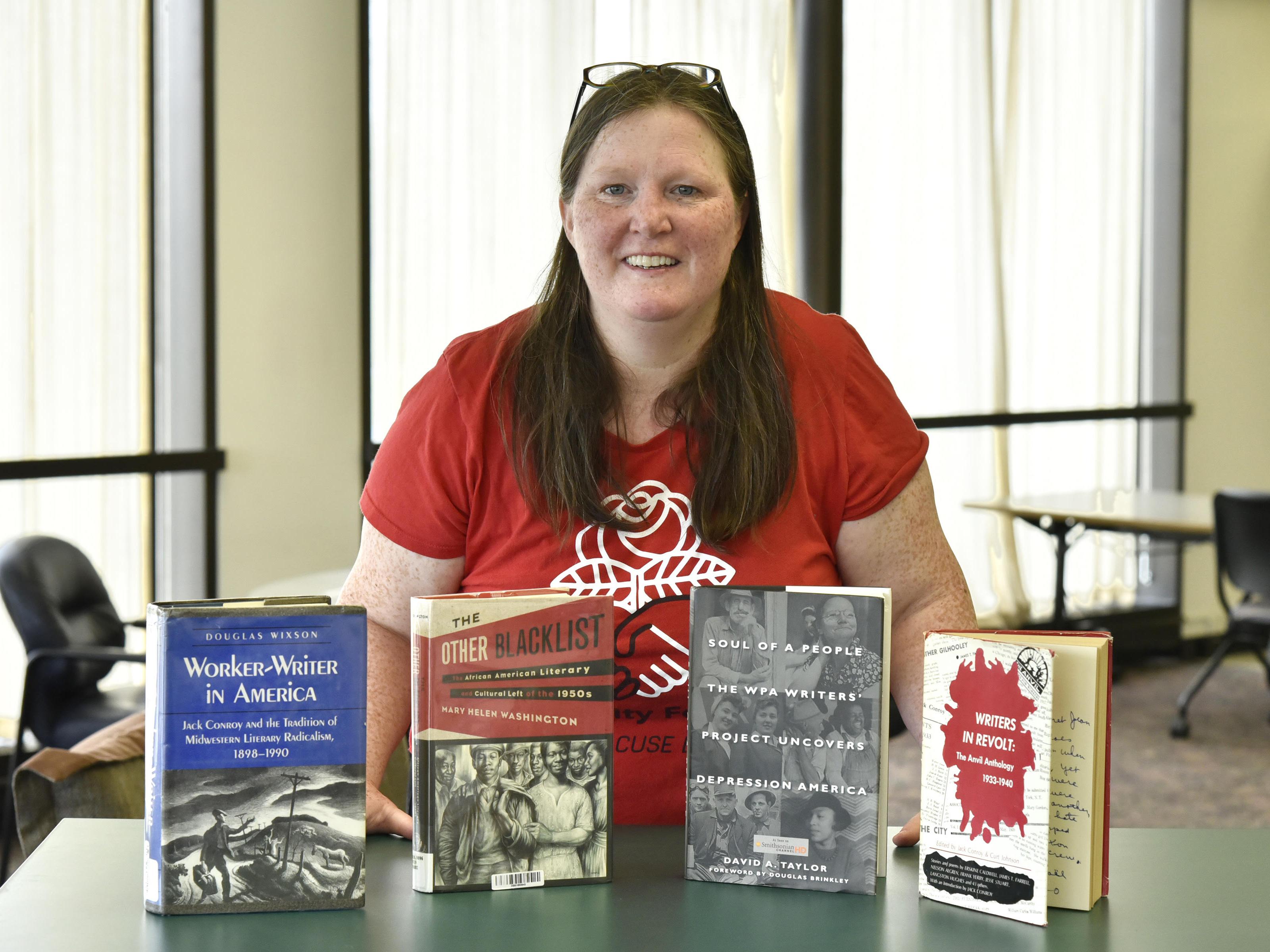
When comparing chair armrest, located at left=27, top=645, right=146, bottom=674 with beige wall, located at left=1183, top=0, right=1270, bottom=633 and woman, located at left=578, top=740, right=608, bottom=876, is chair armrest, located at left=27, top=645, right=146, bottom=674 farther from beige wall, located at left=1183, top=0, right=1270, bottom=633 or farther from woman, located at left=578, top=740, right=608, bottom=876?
beige wall, located at left=1183, top=0, right=1270, bottom=633

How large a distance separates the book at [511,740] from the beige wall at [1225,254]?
6.39 m

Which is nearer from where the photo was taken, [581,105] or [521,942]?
[521,942]

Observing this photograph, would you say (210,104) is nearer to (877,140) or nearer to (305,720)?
(877,140)

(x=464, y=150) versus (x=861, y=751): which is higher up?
(x=464, y=150)

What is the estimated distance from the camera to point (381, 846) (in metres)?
1.26

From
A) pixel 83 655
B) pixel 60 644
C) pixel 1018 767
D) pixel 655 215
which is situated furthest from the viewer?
pixel 60 644

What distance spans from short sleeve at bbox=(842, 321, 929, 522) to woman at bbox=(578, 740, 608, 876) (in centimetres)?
49

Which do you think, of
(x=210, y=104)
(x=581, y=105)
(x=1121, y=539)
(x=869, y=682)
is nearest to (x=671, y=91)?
(x=581, y=105)

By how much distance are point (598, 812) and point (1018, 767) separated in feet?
1.16

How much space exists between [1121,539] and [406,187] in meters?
4.00

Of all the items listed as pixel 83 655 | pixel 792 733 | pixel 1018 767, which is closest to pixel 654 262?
pixel 792 733

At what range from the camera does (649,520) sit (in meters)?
1.46

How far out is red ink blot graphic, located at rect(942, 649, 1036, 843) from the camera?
1067 mm

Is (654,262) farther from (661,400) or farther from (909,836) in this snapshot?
(909,836)
